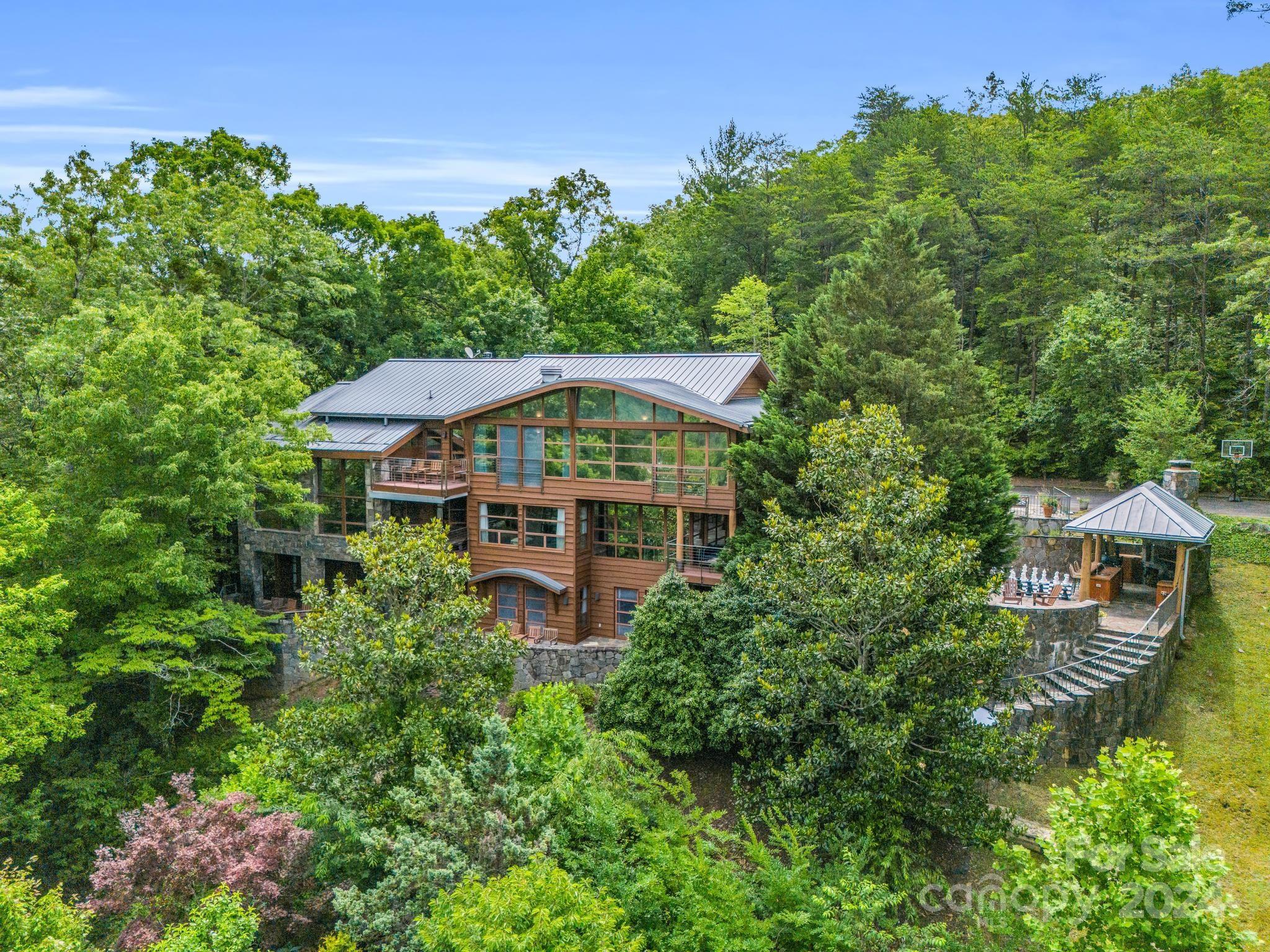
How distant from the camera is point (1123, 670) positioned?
16625 mm

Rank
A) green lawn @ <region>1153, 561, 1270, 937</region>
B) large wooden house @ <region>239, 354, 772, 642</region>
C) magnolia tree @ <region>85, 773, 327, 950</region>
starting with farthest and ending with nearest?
large wooden house @ <region>239, 354, 772, 642</region> < green lawn @ <region>1153, 561, 1270, 937</region> < magnolia tree @ <region>85, 773, 327, 950</region>

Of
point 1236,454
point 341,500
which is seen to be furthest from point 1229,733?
point 341,500

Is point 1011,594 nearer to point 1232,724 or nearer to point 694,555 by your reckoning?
point 1232,724

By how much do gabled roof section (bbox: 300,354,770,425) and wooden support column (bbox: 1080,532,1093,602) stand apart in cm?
859

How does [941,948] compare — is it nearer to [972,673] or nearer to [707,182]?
[972,673]

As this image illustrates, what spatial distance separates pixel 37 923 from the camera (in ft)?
34.9

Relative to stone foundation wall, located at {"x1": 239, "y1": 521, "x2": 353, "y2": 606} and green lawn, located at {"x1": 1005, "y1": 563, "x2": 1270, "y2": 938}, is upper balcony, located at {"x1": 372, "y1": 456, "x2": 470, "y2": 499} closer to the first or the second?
stone foundation wall, located at {"x1": 239, "y1": 521, "x2": 353, "y2": 606}

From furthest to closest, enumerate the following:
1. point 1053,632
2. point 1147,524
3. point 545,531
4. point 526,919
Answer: point 545,531 < point 1147,524 < point 1053,632 < point 526,919

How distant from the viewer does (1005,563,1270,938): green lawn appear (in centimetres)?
1397

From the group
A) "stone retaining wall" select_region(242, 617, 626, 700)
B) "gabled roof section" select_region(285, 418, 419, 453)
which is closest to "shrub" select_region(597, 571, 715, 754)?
"stone retaining wall" select_region(242, 617, 626, 700)

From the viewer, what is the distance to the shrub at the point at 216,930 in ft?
31.9

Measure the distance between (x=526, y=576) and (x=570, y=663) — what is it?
122 inches

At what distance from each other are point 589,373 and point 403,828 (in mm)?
15583

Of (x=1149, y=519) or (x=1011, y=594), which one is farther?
(x=1011, y=594)
